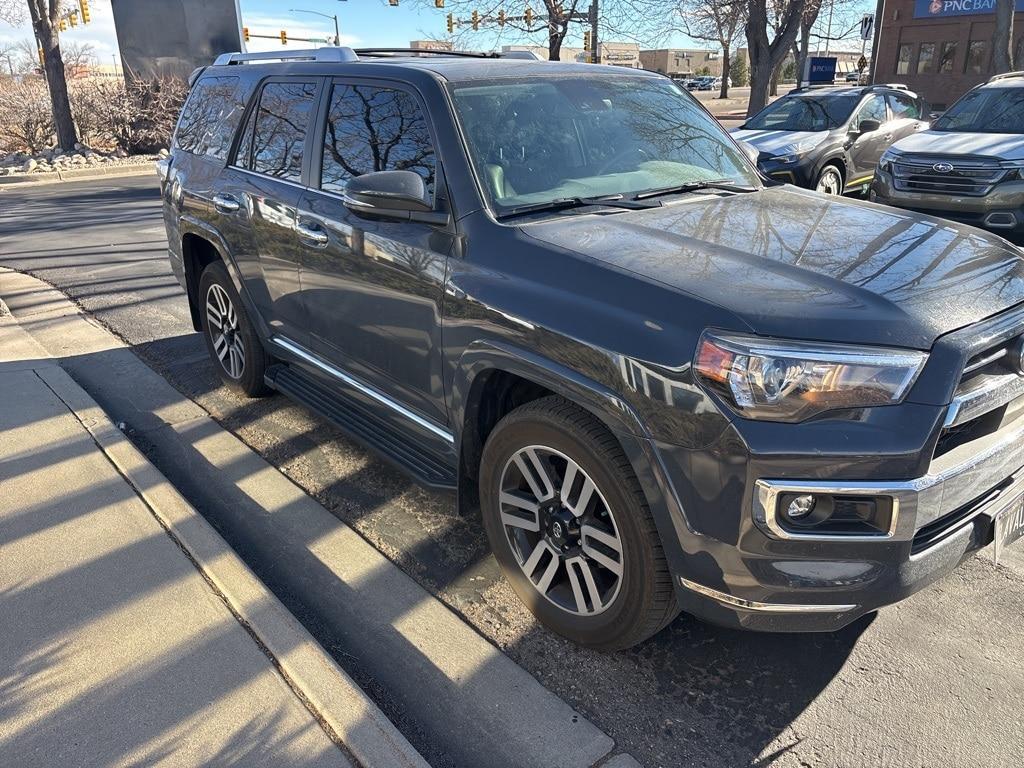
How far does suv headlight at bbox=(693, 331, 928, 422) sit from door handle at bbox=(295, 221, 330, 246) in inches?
88.3

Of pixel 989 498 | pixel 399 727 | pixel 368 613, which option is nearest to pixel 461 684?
pixel 399 727

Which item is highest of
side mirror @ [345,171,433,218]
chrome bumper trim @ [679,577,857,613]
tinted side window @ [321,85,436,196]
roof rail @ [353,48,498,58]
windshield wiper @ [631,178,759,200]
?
roof rail @ [353,48,498,58]

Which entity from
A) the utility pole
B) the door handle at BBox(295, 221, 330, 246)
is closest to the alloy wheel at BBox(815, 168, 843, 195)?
the door handle at BBox(295, 221, 330, 246)

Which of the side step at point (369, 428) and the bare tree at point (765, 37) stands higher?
the bare tree at point (765, 37)

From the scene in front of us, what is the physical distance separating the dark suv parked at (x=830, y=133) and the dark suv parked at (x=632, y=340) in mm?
6995

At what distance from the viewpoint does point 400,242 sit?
321 cm

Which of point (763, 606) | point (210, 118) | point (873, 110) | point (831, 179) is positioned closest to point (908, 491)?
point (763, 606)

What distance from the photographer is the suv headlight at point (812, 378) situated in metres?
2.12

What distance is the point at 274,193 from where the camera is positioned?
4129 mm

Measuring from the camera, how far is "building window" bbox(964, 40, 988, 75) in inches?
1420

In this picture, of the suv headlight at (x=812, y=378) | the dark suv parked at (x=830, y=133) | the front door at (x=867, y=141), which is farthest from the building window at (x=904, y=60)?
the suv headlight at (x=812, y=378)

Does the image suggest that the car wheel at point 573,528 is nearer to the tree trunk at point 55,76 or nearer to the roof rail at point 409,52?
the roof rail at point 409,52

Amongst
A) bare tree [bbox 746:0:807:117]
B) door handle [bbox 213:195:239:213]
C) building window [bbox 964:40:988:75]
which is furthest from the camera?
building window [bbox 964:40:988:75]

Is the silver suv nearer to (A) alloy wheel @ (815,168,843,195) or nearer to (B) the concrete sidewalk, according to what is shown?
(A) alloy wheel @ (815,168,843,195)
